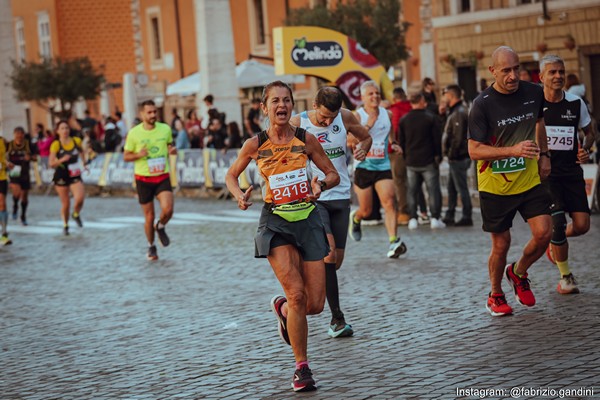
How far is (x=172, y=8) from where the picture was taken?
181 ft

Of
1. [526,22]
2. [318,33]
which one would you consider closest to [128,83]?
[526,22]

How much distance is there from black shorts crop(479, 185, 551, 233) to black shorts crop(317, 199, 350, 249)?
41.3 inches

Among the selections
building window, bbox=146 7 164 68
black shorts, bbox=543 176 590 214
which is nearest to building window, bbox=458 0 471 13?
building window, bbox=146 7 164 68

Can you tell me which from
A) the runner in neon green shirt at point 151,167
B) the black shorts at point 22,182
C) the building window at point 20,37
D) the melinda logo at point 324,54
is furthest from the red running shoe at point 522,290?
the building window at point 20,37

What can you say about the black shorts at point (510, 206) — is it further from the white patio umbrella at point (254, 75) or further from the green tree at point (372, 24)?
the green tree at point (372, 24)

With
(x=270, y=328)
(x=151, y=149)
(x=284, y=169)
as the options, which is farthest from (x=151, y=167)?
(x=284, y=169)

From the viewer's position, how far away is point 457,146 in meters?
18.4

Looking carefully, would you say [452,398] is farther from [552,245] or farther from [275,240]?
[552,245]

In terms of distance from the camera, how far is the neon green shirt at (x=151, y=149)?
16.6 meters

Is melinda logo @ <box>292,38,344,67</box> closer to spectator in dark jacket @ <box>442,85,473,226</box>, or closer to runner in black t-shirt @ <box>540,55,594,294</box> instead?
spectator in dark jacket @ <box>442,85,473,226</box>

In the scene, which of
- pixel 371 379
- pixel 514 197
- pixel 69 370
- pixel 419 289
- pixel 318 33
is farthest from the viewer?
pixel 318 33

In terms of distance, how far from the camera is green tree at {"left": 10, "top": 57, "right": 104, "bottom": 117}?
2160 inches

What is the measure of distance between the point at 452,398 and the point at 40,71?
161 ft

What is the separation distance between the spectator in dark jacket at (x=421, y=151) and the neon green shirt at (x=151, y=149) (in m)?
3.53
